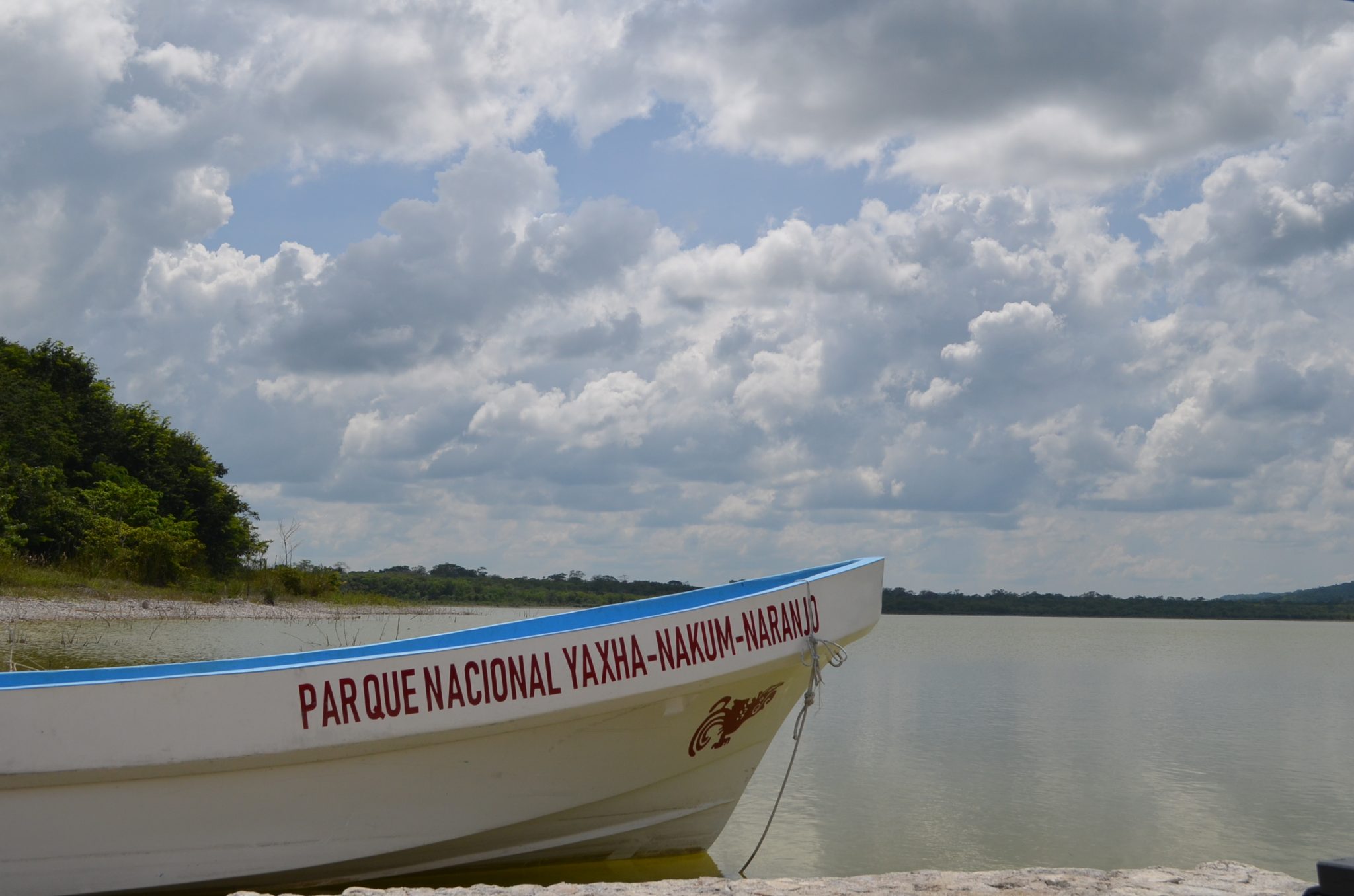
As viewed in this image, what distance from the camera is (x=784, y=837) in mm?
7828

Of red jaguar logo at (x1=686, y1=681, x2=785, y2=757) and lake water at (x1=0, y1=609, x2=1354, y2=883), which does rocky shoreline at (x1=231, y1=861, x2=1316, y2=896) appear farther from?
lake water at (x1=0, y1=609, x2=1354, y2=883)

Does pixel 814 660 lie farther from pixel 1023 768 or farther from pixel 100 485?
pixel 100 485

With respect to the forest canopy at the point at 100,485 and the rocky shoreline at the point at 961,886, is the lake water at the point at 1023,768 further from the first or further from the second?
the forest canopy at the point at 100,485

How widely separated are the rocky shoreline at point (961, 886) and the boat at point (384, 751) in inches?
30.7

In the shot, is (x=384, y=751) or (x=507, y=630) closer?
(x=384, y=751)

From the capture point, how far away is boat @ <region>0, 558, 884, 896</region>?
518 cm

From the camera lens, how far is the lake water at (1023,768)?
25.3ft

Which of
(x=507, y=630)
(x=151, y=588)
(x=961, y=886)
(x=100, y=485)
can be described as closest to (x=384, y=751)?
(x=507, y=630)

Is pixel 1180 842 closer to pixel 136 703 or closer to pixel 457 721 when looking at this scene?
pixel 457 721

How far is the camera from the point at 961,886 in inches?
185

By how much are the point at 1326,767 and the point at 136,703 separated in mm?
12903

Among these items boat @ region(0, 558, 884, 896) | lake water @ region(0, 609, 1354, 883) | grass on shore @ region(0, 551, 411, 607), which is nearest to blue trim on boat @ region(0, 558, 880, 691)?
boat @ region(0, 558, 884, 896)

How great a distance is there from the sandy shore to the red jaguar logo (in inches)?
689

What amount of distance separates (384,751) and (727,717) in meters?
1.95
